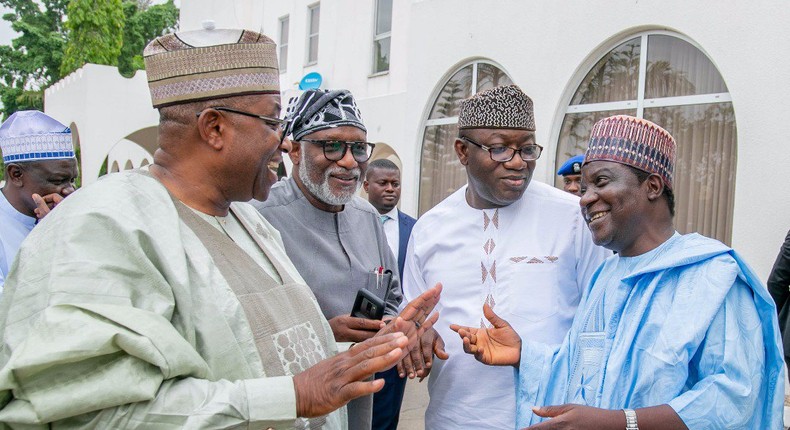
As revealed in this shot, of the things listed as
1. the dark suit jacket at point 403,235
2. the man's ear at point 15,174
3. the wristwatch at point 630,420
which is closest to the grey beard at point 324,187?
the wristwatch at point 630,420

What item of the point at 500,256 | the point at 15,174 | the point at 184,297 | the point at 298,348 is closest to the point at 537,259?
the point at 500,256

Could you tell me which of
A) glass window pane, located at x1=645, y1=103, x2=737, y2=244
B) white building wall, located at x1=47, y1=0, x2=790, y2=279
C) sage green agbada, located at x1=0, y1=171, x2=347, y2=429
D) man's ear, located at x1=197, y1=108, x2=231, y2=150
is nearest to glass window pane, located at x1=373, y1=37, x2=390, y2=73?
white building wall, located at x1=47, y1=0, x2=790, y2=279

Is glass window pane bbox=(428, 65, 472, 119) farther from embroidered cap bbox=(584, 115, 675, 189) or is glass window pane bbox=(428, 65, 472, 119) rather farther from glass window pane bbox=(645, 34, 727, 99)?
embroidered cap bbox=(584, 115, 675, 189)

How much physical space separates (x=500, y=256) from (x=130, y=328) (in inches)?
75.1

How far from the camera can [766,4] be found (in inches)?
234

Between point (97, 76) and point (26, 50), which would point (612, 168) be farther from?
point (26, 50)

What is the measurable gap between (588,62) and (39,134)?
596cm

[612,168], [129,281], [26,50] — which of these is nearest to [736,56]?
[612,168]

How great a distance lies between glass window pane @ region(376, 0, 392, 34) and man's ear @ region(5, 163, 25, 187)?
963 centimetres

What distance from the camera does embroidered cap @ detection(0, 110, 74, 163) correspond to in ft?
12.9

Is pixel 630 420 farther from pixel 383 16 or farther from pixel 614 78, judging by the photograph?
pixel 383 16

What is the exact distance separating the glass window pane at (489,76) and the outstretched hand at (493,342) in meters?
6.80

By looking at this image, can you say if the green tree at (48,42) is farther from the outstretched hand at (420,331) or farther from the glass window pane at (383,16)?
the outstretched hand at (420,331)

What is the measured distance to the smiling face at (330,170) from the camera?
3109mm
